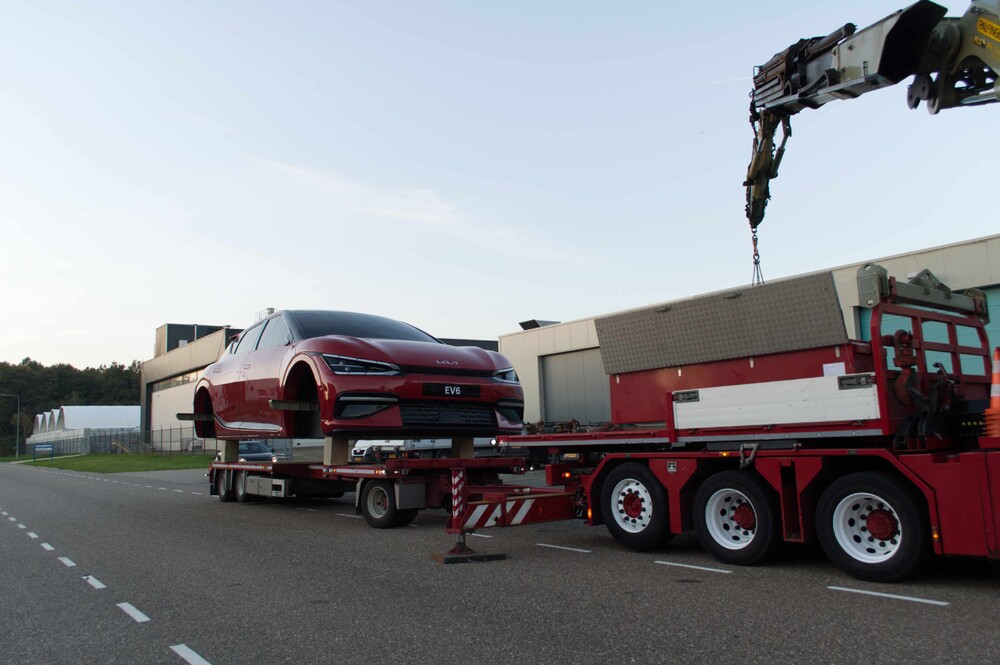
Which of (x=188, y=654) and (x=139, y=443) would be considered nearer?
(x=188, y=654)

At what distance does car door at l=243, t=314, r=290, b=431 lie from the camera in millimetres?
10391

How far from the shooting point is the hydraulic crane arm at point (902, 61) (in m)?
7.02

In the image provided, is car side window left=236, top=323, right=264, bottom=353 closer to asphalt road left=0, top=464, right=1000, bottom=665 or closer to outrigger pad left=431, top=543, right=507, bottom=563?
asphalt road left=0, top=464, right=1000, bottom=665

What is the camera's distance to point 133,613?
552 centimetres

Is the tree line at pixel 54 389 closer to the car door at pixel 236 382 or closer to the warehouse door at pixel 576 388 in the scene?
the warehouse door at pixel 576 388

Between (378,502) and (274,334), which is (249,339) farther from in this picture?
(378,502)

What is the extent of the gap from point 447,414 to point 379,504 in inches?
61.1

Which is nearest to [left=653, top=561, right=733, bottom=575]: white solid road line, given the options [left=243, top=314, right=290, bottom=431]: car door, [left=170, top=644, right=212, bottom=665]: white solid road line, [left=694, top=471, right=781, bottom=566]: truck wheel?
[left=694, top=471, right=781, bottom=566]: truck wheel

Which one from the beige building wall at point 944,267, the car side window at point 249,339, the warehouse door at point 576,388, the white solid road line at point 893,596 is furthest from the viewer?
the warehouse door at point 576,388

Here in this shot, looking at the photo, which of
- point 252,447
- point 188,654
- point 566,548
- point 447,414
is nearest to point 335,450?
point 447,414

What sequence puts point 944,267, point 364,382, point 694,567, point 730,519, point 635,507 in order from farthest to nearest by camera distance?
1. point 944,267
2. point 364,382
3. point 635,507
4. point 730,519
5. point 694,567

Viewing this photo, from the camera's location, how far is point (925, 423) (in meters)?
5.89

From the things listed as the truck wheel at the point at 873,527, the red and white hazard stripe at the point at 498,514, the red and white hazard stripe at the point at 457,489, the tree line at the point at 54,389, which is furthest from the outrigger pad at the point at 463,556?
the tree line at the point at 54,389

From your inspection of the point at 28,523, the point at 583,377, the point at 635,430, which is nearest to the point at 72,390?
the point at 583,377
